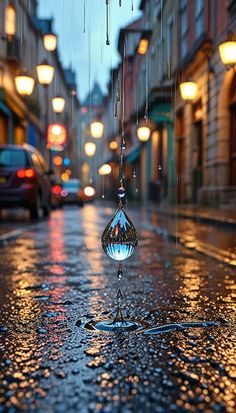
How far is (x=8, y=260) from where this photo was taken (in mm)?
5465

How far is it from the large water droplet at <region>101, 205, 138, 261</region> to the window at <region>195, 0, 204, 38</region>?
16.8 meters

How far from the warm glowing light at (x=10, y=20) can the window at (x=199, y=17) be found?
25.9ft

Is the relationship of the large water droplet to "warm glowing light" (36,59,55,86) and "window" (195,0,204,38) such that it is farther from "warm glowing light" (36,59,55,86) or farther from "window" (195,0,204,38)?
"window" (195,0,204,38)

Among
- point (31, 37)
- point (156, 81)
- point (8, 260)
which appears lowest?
point (8, 260)

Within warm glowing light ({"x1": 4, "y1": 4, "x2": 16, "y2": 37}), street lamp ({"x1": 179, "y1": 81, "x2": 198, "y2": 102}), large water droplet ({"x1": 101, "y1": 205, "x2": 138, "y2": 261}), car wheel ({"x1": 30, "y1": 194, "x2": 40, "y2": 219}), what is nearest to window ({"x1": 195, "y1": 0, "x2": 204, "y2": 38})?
street lamp ({"x1": 179, "y1": 81, "x2": 198, "y2": 102})

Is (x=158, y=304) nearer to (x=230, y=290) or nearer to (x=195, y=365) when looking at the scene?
(x=230, y=290)

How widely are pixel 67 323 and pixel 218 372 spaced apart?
102 centimetres

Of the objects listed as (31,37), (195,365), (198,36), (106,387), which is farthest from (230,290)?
(31,37)

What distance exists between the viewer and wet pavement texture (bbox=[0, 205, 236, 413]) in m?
1.65

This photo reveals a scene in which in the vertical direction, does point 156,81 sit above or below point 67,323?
above

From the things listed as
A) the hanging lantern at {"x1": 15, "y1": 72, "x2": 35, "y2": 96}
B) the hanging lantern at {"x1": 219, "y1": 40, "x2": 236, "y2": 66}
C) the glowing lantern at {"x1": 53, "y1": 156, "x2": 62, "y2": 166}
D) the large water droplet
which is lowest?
the large water droplet

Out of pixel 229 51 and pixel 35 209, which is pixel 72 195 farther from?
pixel 229 51

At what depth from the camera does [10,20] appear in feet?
74.4

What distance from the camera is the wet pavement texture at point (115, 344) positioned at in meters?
1.65
